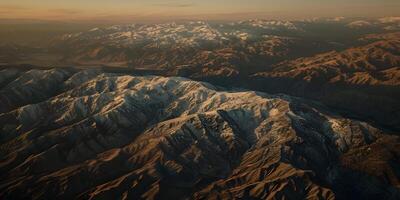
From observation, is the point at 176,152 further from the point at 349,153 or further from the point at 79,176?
the point at 349,153

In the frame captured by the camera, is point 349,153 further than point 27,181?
Yes

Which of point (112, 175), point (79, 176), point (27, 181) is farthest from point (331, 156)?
point (27, 181)

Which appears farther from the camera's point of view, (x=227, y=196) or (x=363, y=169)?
(x=363, y=169)

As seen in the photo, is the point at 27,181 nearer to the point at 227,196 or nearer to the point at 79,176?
the point at 79,176

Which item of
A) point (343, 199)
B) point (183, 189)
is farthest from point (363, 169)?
point (183, 189)

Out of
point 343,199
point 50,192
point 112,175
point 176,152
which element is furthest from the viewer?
point 176,152

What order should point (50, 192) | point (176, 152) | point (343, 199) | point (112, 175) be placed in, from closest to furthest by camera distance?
point (343, 199)
point (50, 192)
point (112, 175)
point (176, 152)

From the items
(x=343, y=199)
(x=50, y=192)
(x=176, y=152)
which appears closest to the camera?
(x=343, y=199)

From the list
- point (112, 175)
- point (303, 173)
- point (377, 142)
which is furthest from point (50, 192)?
point (377, 142)
